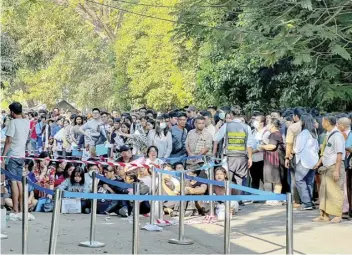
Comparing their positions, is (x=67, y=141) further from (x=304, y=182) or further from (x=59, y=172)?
(x=304, y=182)

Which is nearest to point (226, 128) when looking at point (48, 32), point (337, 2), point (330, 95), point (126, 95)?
point (330, 95)

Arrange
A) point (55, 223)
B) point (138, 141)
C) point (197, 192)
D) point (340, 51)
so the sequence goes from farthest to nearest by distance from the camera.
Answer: point (138, 141) → point (197, 192) → point (340, 51) → point (55, 223)

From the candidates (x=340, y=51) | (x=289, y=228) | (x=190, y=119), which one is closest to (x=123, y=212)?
(x=190, y=119)

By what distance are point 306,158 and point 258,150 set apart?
1678mm

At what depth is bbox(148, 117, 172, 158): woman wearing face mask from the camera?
52.5 feet

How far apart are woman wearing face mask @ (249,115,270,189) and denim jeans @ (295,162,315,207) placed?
1.32m

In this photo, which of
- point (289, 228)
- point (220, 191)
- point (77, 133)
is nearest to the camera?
point (289, 228)

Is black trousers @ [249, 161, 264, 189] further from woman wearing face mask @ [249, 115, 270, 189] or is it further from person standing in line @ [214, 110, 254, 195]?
person standing in line @ [214, 110, 254, 195]

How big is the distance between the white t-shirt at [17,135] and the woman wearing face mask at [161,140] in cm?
426

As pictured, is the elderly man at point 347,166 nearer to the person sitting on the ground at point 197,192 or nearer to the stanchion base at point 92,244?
Result: the person sitting on the ground at point 197,192

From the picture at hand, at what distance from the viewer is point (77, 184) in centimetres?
1463

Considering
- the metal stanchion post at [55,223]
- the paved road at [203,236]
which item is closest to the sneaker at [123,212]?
the paved road at [203,236]

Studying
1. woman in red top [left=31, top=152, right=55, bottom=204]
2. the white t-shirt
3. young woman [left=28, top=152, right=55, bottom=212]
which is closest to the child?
young woman [left=28, top=152, right=55, bottom=212]

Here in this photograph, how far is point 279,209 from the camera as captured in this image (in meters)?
14.8
